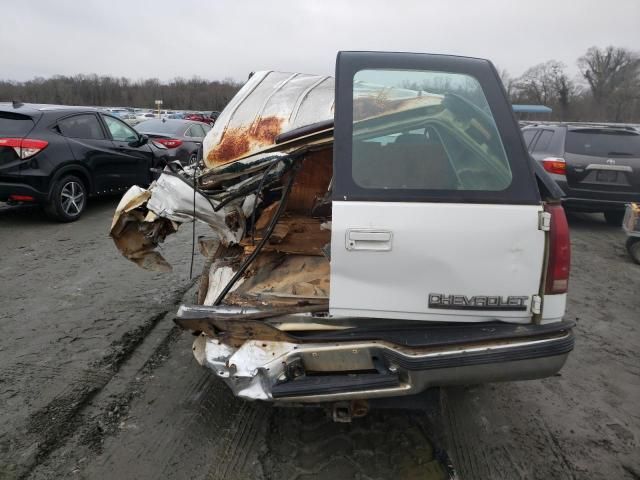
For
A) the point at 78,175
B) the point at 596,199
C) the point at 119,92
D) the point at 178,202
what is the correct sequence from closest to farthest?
the point at 178,202, the point at 78,175, the point at 596,199, the point at 119,92

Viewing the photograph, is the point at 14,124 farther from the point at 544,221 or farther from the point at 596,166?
the point at 596,166

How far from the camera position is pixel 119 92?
242ft

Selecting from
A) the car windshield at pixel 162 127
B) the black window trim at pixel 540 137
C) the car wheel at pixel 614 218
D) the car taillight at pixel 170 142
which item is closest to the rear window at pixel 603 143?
the black window trim at pixel 540 137

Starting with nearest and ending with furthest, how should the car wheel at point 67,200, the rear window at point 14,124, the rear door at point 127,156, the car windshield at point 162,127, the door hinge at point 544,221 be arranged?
the door hinge at point 544,221
the rear window at point 14,124
the car wheel at point 67,200
the rear door at point 127,156
the car windshield at point 162,127

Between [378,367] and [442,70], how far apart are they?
1517mm

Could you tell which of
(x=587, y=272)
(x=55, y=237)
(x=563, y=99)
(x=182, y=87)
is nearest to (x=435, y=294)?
(x=587, y=272)

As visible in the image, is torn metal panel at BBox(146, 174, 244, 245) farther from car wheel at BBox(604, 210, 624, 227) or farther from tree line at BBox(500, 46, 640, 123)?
tree line at BBox(500, 46, 640, 123)

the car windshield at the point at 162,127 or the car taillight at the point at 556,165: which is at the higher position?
the car windshield at the point at 162,127

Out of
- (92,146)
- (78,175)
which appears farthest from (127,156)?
(78,175)

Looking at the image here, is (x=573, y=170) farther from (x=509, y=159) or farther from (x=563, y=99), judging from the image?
(x=563, y=99)

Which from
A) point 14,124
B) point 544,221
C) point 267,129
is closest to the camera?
point 544,221

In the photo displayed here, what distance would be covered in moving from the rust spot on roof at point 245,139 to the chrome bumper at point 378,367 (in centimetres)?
141

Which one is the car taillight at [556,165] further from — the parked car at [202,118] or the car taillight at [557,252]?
the parked car at [202,118]

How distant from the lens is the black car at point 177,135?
11.1m
